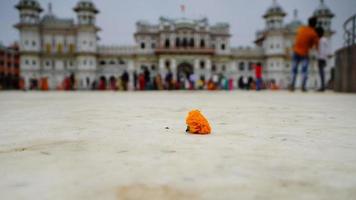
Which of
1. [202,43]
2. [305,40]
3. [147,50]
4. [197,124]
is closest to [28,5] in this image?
[147,50]

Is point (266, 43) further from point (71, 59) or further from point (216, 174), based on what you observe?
point (216, 174)

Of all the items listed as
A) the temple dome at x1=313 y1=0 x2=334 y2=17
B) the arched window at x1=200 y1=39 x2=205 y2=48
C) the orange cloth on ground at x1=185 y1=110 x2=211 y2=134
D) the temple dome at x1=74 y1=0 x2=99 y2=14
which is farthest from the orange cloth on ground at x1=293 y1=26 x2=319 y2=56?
the temple dome at x1=313 y1=0 x2=334 y2=17

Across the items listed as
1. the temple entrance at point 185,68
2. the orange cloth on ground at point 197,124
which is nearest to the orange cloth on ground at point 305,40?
the orange cloth on ground at point 197,124

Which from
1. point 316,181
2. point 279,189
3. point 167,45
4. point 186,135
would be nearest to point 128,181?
point 279,189

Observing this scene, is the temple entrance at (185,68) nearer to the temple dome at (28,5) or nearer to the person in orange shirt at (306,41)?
the temple dome at (28,5)

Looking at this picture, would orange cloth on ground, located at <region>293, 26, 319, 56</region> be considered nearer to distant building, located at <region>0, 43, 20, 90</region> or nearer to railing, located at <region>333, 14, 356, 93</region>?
railing, located at <region>333, 14, 356, 93</region>

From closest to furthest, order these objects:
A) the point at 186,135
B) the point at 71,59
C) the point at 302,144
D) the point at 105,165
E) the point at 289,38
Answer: the point at 105,165, the point at 302,144, the point at 186,135, the point at 71,59, the point at 289,38

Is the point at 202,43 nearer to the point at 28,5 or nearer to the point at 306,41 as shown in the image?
the point at 28,5
